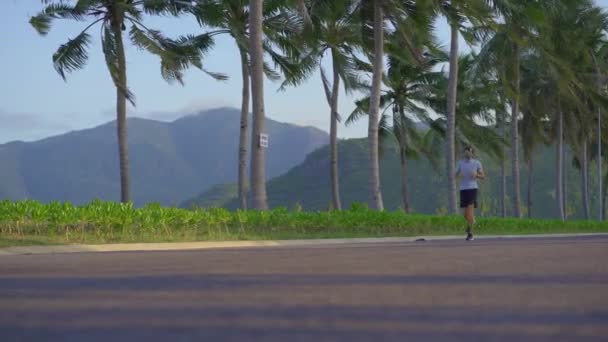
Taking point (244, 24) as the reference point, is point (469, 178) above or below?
below

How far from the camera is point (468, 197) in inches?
680

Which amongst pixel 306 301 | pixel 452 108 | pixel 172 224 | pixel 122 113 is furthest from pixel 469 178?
pixel 452 108

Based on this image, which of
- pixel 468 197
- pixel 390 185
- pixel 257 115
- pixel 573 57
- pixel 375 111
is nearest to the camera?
pixel 468 197

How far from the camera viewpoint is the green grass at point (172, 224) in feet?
48.1

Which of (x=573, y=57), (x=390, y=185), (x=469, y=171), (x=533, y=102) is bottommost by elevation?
(x=469, y=171)

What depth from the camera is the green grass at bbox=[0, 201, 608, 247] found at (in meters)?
14.7

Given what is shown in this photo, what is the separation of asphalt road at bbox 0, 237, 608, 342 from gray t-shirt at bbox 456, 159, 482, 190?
318 inches

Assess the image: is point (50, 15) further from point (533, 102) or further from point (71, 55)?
point (533, 102)

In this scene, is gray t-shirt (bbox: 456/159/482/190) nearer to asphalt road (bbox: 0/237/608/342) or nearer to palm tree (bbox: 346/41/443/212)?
asphalt road (bbox: 0/237/608/342)

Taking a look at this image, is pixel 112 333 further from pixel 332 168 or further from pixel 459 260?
pixel 332 168

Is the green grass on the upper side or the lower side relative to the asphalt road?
upper

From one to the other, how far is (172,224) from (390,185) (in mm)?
109723

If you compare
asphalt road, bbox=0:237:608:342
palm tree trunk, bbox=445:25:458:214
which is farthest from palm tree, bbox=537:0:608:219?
asphalt road, bbox=0:237:608:342

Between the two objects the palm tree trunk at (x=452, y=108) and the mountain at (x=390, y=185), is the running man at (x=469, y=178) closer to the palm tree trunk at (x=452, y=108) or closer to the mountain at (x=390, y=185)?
the palm tree trunk at (x=452, y=108)
